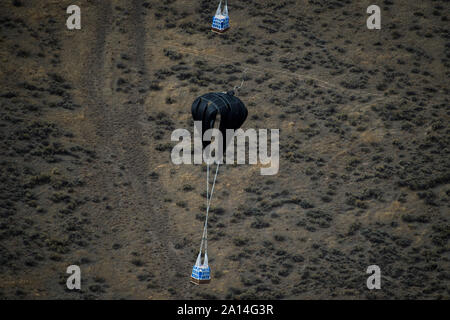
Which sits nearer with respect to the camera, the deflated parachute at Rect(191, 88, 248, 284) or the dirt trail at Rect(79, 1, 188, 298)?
the deflated parachute at Rect(191, 88, 248, 284)

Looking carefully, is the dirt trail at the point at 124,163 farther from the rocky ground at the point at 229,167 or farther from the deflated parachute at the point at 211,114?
the deflated parachute at the point at 211,114

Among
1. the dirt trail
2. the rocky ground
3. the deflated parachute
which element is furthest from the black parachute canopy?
the dirt trail

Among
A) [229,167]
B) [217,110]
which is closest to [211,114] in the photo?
[217,110]

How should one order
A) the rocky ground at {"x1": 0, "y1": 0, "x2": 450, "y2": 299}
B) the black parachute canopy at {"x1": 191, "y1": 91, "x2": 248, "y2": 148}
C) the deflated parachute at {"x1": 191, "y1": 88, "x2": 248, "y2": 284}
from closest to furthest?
the deflated parachute at {"x1": 191, "y1": 88, "x2": 248, "y2": 284} < the black parachute canopy at {"x1": 191, "y1": 91, "x2": 248, "y2": 148} < the rocky ground at {"x1": 0, "y1": 0, "x2": 450, "y2": 299}

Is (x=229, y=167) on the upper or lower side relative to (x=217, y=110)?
lower

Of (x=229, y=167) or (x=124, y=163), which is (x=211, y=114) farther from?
(x=124, y=163)

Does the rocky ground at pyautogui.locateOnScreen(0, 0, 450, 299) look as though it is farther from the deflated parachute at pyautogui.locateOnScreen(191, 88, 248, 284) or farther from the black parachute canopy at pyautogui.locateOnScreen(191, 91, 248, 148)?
the black parachute canopy at pyautogui.locateOnScreen(191, 91, 248, 148)

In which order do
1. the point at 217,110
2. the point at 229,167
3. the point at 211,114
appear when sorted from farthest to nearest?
the point at 229,167
the point at 217,110
the point at 211,114

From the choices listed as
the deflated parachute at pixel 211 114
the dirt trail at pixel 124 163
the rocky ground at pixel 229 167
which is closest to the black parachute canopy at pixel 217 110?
the deflated parachute at pixel 211 114
